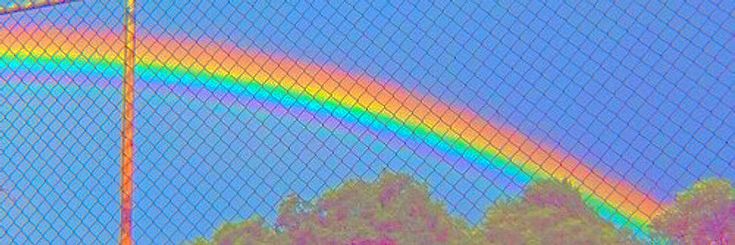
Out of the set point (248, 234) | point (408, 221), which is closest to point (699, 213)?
point (408, 221)

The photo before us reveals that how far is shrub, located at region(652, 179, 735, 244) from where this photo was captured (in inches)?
350

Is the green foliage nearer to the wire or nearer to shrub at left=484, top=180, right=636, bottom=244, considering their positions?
shrub at left=484, top=180, right=636, bottom=244

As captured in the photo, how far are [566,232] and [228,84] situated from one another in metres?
5.07

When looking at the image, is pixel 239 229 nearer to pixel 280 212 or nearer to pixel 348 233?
pixel 280 212

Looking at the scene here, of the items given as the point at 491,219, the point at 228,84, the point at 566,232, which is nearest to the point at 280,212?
the point at 491,219

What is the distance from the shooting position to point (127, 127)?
3.85 meters

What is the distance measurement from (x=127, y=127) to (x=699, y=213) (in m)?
6.67

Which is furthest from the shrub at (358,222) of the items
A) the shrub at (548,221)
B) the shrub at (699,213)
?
the shrub at (699,213)

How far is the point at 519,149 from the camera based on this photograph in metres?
3.88

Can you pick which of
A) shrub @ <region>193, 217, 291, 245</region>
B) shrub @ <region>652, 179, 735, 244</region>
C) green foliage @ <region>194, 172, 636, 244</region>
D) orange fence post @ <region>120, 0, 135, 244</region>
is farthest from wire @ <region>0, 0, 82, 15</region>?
shrub @ <region>652, 179, 735, 244</region>

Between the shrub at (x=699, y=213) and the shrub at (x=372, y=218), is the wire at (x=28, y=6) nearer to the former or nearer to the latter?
the shrub at (x=372, y=218)

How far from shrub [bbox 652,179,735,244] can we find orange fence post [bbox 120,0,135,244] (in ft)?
19.7

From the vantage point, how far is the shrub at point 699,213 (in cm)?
889

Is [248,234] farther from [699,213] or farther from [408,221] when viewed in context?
[699,213]
